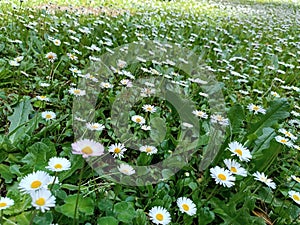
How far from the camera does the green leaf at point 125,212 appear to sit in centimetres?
106

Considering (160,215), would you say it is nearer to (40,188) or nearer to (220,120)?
(40,188)

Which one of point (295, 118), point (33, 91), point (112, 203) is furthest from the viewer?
point (295, 118)

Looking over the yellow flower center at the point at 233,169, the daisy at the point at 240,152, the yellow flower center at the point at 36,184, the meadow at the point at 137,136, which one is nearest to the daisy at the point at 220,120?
the meadow at the point at 137,136

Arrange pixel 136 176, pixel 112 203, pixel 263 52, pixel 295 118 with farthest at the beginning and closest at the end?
pixel 263 52, pixel 295 118, pixel 136 176, pixel 112 203

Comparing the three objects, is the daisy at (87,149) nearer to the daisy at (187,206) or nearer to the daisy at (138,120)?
the daisy at (187,206)

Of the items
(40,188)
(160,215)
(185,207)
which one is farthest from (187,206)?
(40,188)

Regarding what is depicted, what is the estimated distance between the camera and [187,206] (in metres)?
1.15

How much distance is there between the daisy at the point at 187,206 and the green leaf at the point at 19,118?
72 centimetres

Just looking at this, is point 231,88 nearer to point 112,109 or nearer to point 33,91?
point 112,109

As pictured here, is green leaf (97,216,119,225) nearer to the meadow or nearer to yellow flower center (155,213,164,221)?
the meadow

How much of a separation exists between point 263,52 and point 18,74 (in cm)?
250

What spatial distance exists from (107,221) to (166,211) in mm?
206

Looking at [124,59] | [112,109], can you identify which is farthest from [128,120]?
[124,59]

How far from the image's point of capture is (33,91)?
6.27ft
